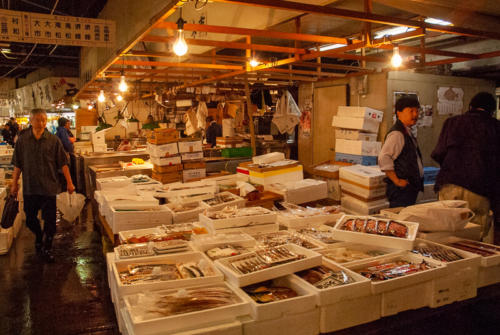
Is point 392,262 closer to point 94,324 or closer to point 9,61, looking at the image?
point 94,324

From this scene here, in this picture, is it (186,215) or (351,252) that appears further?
(186,215)

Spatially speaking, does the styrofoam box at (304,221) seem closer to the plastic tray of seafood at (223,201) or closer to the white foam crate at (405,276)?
the plastic tray of seafood at (223,201)

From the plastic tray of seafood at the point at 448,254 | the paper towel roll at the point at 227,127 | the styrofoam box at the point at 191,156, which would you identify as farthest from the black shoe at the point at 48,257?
the paper towel roll at the point at 227,127

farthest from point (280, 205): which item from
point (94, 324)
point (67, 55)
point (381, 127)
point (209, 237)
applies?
point (67, 55)

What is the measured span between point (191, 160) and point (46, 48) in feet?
48.9

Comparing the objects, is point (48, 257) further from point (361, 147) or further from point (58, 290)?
point (361, 147)

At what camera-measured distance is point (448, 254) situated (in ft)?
9.99

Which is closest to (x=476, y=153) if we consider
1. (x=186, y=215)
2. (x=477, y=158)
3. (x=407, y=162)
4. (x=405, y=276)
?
(x=477, y=158)

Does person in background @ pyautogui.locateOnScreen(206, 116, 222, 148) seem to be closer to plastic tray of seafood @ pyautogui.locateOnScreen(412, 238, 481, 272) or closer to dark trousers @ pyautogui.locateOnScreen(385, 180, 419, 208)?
dark trousers @ pyautogui.locateOnScreen(385, 180, 419, 208)

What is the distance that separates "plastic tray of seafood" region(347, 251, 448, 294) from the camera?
8.36ft

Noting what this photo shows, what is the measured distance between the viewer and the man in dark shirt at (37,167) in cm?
588

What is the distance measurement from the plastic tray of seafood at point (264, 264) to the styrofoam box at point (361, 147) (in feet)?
19.1

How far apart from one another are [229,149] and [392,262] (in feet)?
24.3

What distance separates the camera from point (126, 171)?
28.8ft
